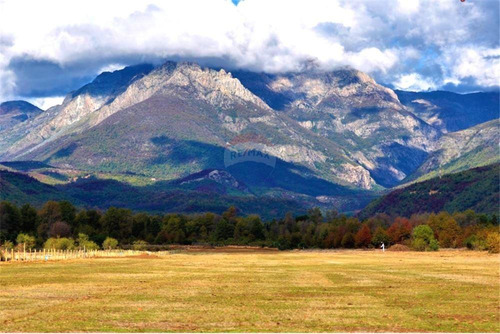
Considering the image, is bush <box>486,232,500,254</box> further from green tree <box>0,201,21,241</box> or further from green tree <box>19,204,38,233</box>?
green tree <box>19,204,38,233</box>

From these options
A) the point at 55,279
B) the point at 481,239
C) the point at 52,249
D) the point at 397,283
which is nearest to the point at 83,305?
the point at 55,279

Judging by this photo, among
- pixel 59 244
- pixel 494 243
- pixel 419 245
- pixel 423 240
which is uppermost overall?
pixel 59 244

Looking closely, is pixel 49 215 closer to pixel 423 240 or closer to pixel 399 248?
pixel 399 248

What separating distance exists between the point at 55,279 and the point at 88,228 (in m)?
129

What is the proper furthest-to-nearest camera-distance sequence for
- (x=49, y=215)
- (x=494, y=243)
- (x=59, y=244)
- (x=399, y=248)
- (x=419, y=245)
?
(x=49, y=215) → (x=399, y=248) → (x=419, y=245) → (x=494, y=243) → (x=59, y=244)

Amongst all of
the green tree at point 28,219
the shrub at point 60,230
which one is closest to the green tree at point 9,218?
the green tree at point 28,219

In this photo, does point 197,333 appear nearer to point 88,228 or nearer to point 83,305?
point 83,305

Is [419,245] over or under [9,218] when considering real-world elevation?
under

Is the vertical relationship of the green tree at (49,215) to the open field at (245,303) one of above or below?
above

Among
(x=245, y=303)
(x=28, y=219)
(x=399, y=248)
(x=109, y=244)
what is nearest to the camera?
(x=245, y=303)

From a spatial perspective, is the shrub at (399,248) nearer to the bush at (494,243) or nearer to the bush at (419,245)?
the bush at (419,245)

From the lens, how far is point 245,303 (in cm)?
4716

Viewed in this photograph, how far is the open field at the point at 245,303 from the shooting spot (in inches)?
1483

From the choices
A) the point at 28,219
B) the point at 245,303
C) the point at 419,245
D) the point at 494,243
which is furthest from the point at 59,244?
the point at 245,303
